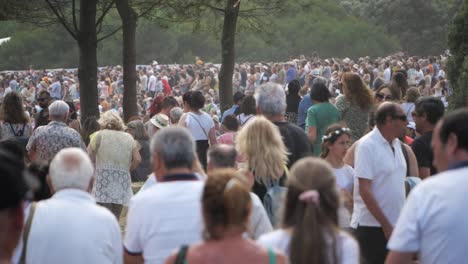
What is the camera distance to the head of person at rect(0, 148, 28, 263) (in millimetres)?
2938

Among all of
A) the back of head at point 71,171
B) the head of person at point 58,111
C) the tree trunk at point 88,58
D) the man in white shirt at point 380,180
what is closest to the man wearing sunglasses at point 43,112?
the head of person at point 58,111

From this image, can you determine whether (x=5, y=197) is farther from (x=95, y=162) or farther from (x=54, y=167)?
(x=95, y=162)

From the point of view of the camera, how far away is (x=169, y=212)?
5.74 metres

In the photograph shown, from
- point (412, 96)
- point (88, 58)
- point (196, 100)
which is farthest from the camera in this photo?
point (88, 58)

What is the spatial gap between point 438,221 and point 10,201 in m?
2.66

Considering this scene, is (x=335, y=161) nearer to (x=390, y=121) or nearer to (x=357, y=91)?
(x=390, y=121)

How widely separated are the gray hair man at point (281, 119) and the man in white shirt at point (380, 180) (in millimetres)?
486

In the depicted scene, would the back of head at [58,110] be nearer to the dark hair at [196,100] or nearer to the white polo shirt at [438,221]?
the dark hair at [196,100]

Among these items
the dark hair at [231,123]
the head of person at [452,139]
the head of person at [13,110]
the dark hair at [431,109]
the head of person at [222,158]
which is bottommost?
the dark hair at [231,123]

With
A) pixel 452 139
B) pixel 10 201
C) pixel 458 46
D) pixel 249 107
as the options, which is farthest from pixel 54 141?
pixel 458 46

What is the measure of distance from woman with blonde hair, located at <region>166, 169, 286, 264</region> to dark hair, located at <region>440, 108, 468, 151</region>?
1.14m

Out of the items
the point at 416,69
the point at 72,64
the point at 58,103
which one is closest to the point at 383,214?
the point at 58,103

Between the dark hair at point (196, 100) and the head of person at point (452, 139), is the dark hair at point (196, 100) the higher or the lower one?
the lower one

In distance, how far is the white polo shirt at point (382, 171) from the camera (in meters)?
7.97
